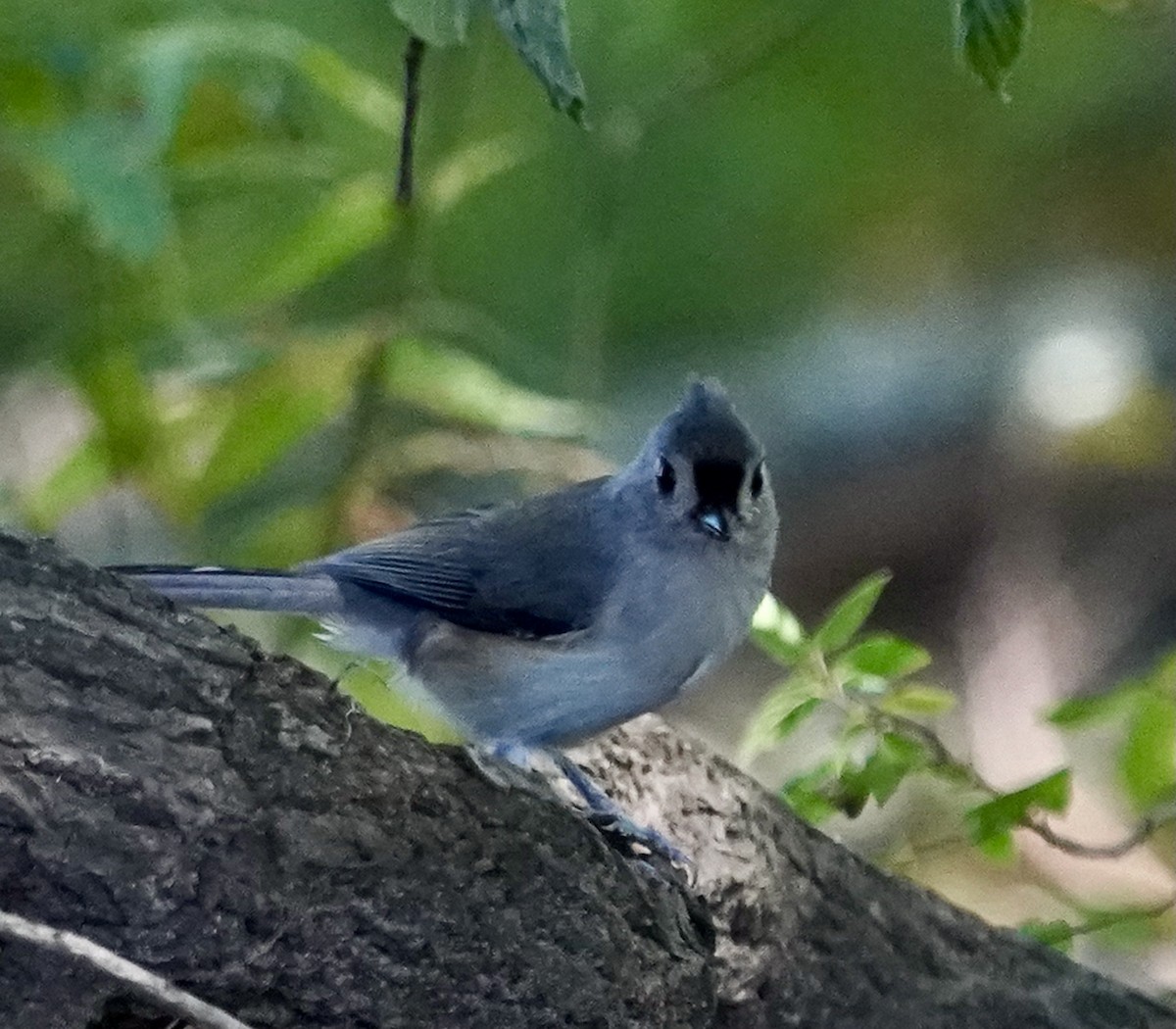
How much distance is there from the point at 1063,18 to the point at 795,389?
930 millimetres

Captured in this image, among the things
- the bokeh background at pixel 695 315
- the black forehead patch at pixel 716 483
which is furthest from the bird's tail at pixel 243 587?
the black forehead patch at pixel 716 483

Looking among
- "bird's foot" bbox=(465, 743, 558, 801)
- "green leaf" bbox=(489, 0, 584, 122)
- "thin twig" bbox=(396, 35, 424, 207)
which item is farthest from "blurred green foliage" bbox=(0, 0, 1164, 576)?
"bird's foot" bbox=(465, 743, 558, 801)

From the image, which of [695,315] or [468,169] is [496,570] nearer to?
[468,169]

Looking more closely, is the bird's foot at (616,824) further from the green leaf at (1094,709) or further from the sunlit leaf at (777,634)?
the green leaf at (1094,709)

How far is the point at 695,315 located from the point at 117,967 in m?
2.72

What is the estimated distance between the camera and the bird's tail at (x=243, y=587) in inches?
55.9

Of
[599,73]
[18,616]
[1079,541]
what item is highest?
[599,73]

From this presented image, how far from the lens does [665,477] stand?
5.33 feet

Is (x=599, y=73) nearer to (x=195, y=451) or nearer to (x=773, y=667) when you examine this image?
(x=195, y=451)

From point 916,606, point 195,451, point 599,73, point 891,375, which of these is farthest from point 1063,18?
point 195,451

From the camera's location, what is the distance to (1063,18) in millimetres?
3084

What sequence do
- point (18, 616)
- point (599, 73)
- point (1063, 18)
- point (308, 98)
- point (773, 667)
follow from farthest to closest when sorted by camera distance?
point (773, 667) → point (1063, 18) → point (599, 73) → point (308, 98) → point (18, 616)

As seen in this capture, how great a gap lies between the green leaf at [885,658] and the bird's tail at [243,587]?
53cm

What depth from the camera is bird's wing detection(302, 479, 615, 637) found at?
5.15 ft
